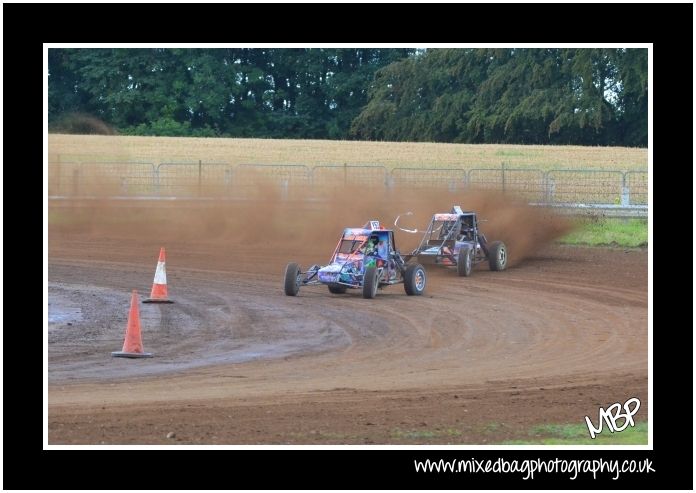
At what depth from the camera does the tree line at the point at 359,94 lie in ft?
136

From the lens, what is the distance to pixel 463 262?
1917cm

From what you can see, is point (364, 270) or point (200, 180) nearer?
point (364, 270)

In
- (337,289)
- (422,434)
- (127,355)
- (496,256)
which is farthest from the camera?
(496,256)

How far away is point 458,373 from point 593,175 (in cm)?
1787

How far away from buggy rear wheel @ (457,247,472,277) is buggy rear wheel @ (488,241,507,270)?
97 centimetres

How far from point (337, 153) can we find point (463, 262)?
19231mm

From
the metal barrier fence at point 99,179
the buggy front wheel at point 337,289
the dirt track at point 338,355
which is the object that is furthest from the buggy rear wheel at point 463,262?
the metal barrier fence at point 99,179

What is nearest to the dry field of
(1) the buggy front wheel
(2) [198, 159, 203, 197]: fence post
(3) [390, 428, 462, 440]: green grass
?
(2) [198, 159, 203, 197]: fence post

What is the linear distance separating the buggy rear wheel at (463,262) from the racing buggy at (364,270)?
6.80 ft

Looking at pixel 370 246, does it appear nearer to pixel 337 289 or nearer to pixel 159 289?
pixel 337 289

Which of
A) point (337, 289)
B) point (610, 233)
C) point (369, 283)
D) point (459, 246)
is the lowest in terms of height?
point (337, 289)

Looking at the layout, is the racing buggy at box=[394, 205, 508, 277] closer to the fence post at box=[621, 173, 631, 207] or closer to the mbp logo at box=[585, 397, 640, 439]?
the fence post at box=[621, 173, 631, 207]

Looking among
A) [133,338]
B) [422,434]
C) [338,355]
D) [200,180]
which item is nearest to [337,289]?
[338,355]

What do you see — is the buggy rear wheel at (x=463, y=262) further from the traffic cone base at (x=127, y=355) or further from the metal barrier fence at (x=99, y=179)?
the metal barrier fence at (x=99, y=179)
